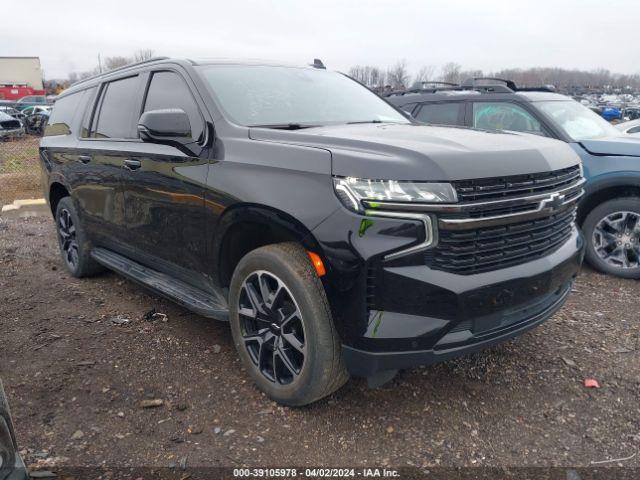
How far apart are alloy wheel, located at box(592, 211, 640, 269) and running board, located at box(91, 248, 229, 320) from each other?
384 cm

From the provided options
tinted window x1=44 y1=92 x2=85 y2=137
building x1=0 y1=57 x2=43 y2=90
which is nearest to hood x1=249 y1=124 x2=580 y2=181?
tinted window x1=44 y1=92 x2=85 y2=137

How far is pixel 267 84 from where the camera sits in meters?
3.54

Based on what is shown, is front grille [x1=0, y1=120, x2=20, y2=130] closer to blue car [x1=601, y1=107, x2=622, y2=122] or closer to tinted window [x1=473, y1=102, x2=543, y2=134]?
tinted window [x1=473, y1=102, x2=543, y2=134]

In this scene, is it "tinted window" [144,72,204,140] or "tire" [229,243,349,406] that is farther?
"tinted window" [144,72,204,140]

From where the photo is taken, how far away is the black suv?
90.0 inches

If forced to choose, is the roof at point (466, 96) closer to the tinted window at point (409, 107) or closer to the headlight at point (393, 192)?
the tinted window at point (409, 107)

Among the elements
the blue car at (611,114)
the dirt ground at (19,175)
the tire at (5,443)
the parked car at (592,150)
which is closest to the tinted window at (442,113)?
the parked car at (592,150)

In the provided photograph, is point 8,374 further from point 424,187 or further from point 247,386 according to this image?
point 424,187

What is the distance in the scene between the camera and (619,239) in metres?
5.00

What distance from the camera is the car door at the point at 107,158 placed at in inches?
156

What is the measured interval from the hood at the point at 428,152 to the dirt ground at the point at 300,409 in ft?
4.23

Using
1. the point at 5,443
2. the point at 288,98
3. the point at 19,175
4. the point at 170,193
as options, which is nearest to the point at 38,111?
the point at 19,175

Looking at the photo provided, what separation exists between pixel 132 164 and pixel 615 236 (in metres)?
4.40

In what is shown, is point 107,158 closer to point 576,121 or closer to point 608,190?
point 608,190
